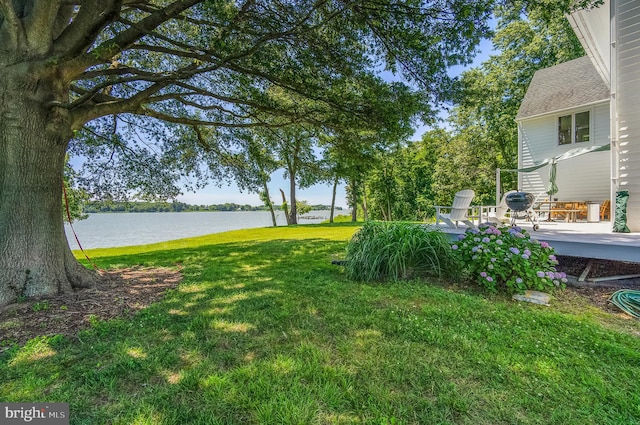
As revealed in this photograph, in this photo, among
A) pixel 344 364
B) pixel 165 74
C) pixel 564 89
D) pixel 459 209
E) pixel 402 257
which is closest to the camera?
pixel 344 364

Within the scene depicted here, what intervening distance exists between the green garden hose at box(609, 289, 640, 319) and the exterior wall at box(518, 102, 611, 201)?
9.01m

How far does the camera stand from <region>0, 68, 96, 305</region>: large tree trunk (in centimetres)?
352

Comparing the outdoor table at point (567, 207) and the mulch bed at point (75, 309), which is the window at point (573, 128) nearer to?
the outdoor table at point (567, 207)

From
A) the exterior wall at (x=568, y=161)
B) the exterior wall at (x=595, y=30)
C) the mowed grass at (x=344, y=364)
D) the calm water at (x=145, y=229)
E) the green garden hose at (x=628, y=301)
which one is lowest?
the calm water at (x=145, y=229)

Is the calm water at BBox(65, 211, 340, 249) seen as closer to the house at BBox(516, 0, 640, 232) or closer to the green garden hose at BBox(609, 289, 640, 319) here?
the green garden hose at BBox(609, 289, 640, 319)

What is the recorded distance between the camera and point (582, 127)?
1094 cm

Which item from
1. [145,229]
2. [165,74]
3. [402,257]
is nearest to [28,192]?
[165,74]

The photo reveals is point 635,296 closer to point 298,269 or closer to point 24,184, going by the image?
point 298,269

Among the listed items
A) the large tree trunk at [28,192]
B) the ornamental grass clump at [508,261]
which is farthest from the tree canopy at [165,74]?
the ornamental grass clump at [508,261]

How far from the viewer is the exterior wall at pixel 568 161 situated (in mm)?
10133

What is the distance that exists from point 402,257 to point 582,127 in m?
11.5

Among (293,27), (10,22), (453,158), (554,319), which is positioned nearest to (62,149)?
(10,22)

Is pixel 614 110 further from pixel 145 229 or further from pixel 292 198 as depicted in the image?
pixel 145 229

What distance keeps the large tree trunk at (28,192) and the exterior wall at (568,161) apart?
48.5ft
